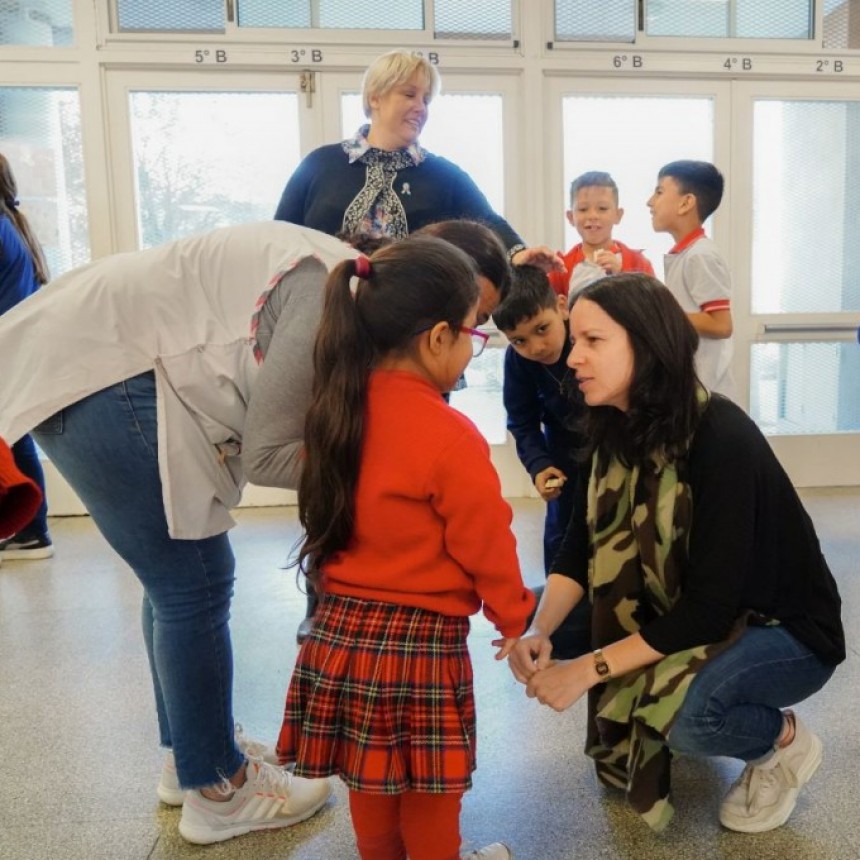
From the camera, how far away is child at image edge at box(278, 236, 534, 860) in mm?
1036

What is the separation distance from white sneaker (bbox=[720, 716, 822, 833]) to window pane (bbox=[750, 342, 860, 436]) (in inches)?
113

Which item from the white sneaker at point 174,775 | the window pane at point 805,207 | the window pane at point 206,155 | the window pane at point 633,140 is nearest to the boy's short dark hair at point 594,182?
the window pane at point 633,140

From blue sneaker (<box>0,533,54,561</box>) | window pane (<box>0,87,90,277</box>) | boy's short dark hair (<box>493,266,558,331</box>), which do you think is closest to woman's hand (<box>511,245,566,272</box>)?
boy's short dark hair (<box>493,266,558,331</box>)

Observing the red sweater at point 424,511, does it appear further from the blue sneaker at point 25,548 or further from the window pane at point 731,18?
the window pane at point 731,18

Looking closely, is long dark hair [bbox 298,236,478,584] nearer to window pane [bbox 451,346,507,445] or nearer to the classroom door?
window pane [bbox 451,346,507,445]

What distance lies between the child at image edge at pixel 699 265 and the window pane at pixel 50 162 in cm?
257

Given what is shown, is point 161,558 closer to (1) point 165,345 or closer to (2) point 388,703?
(1) point 165,345

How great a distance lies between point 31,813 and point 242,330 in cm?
103

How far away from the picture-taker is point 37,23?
141 inches

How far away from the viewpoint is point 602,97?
383 cm

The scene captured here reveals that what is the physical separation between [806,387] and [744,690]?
10.3 feet

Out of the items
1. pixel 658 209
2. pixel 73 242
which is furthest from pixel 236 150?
pixel 658 209

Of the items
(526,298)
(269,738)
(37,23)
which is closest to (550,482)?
(526,298)

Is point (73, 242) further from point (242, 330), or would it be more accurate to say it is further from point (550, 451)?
point (242, 330)
